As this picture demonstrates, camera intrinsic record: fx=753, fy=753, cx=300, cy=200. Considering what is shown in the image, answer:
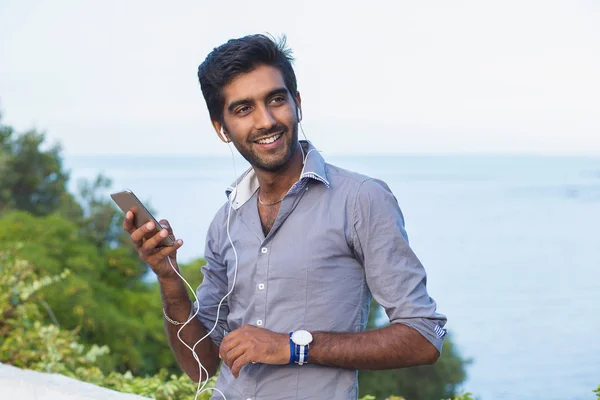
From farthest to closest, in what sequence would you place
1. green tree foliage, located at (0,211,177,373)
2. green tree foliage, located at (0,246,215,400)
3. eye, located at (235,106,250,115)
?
green tree foliage, located at (0,211,177,373) < green tree foliage, located at (0,246,215,400) < eye, located at (235,106,250,115)

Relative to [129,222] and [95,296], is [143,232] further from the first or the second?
[95,296]

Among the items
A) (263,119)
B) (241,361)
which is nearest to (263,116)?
(263,119)

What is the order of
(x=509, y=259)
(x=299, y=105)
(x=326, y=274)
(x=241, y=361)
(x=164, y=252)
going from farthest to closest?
1. (x=509, y=259)
2. (x=299, y=105)
3. (x=164, y=252)
4. (x=326, y=274)
5. (x=241, y=361)

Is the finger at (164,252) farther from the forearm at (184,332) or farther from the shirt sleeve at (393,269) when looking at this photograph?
the shirt sleeve at (393,269)

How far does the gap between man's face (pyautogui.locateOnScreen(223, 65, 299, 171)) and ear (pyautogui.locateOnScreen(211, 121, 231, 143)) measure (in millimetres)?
125

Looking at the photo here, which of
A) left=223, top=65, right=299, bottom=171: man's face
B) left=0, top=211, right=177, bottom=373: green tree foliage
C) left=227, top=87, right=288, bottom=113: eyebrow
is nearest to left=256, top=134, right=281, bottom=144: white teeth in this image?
left=223, top=65, right=299, bottom=171: man's face

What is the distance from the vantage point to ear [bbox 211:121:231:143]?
2125 mm

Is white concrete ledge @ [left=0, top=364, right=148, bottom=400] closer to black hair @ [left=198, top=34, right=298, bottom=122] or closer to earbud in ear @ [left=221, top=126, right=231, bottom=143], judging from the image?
earbud in ear @ [left=221, top=126, right=231, bottom=143]

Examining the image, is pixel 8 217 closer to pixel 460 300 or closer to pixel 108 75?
pixel 460 300

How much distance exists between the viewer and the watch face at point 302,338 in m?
1.77

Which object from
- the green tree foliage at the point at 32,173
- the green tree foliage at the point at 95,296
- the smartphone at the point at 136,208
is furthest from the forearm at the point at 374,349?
the green tree foliage at the point at 32,173

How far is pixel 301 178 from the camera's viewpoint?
1.92 metres

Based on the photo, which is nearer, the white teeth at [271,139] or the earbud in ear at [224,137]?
the white teeth at [271,139]

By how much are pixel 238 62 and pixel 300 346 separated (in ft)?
2.45
